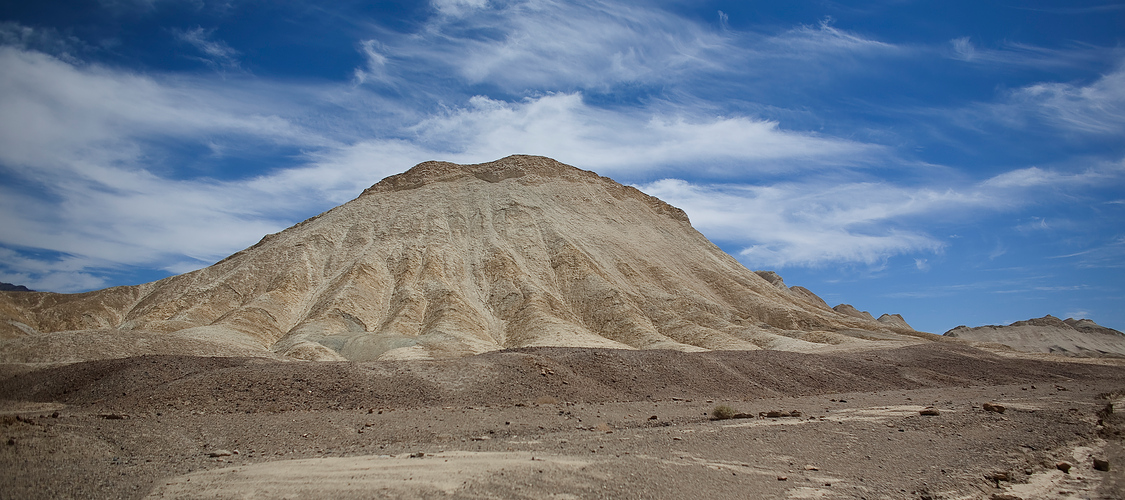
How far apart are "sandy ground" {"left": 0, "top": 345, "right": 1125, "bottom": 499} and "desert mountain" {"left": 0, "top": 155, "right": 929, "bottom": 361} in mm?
8449

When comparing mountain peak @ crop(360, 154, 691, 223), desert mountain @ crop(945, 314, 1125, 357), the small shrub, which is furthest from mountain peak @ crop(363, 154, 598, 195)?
desert mountain @ crop(945, 314, 1125, 357)

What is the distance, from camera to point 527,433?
42.0 feet

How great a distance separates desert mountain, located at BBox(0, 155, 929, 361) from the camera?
1255 inches

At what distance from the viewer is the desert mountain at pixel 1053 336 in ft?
230

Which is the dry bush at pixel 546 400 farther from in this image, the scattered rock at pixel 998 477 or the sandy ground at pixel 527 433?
the scattered rock at pixel 998 477

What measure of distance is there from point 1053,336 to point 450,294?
260 ft

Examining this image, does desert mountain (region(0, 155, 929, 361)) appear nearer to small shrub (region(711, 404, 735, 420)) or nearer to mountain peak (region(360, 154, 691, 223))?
mountain peak (region(360, 154, 691, 223))

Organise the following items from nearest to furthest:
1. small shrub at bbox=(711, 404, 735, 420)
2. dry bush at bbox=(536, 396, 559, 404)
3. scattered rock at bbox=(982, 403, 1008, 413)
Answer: small shrub at bbox=(711, 404, 735, 420)
scattered rock at bbox=(982, 403, 1008, 413)
dry bush at bbox=(536, 396, 559, 404)

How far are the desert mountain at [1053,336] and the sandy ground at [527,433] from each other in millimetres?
58149

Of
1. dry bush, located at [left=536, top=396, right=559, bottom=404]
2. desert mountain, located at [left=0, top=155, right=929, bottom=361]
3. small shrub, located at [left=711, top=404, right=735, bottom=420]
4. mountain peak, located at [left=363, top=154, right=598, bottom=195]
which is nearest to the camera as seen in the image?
small shrub, located at [left=711, top=404, right=735, bottom=420]

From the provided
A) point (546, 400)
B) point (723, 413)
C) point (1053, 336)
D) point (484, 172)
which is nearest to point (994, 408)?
point (723, 413)

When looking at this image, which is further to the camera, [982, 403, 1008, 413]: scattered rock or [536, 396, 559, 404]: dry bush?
[536, 396, 559, 404]: dry bush

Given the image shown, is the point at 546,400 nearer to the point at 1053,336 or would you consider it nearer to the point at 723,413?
the point at 723,413

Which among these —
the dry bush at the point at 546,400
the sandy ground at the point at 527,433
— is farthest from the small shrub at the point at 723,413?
the dry bush at the point at 546,400
